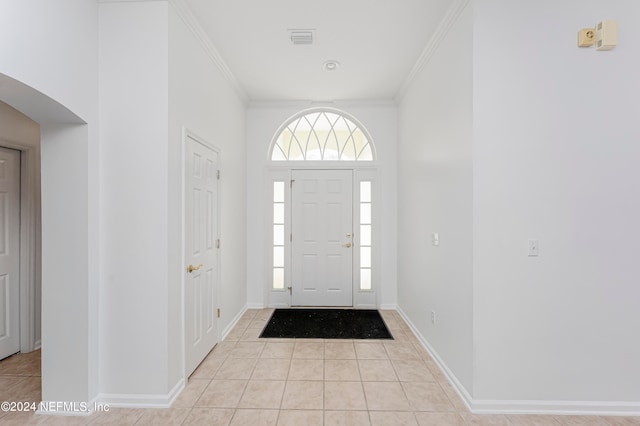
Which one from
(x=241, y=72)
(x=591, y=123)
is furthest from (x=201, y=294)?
(x=591, y=123)

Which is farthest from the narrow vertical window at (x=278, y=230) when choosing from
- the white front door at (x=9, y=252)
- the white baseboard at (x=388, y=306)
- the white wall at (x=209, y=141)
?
the white front door at (x=9, y=252)

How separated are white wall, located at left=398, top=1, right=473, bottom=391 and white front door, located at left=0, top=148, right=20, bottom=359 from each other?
384cm

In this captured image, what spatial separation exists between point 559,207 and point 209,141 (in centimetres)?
284

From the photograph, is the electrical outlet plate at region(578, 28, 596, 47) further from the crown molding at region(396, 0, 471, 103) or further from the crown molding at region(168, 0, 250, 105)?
the crown molding at region(168, 0, 250, 105)

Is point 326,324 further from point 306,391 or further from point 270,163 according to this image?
point 270,163

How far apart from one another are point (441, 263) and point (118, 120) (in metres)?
2.71

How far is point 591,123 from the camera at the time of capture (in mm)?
2033

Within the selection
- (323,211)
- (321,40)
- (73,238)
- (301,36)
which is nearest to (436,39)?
(321,40)

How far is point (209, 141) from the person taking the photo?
9.40ft

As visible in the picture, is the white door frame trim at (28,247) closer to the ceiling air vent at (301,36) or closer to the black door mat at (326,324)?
the black door mat at (326,324)

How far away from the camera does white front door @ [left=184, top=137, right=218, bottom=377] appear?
242 centimetres

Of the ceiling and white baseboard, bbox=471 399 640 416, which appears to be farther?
the ceiling

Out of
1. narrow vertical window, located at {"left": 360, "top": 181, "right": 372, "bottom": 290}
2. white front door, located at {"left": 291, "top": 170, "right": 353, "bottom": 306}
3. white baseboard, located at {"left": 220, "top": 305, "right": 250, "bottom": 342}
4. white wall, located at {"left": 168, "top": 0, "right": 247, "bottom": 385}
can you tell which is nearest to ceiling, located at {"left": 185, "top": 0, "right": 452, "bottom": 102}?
white wall, located at {"left": 168, "top": 0, "right": 247, "bottom": 385}

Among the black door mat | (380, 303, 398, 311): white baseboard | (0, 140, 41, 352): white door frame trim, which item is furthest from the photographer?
(380, 303, 398, 311): white baseboard
